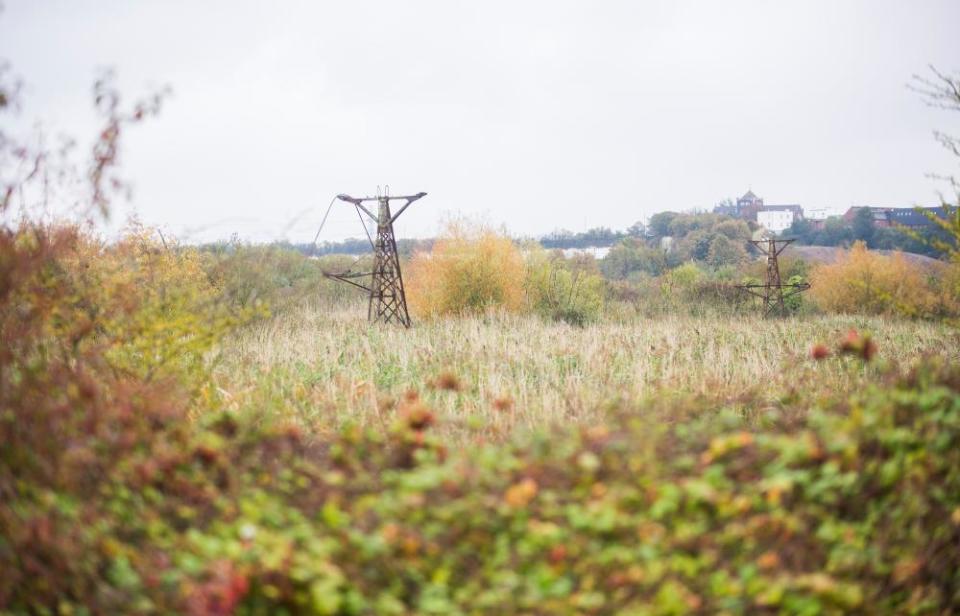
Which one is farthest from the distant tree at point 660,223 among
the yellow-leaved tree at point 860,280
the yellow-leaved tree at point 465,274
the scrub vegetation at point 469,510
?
the scrub vegetation at point 469,510

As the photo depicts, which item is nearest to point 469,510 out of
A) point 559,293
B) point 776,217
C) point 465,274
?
point 465,274

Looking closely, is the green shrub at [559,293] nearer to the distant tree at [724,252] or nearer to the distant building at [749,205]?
the distant tree at [724,252]

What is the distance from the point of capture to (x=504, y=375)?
829 centimetres

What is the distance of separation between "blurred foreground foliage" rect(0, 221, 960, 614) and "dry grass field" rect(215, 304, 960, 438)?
1.74ft

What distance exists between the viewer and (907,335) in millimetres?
14938

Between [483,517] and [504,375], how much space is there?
19.3ft

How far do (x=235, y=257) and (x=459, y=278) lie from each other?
860 centimetres

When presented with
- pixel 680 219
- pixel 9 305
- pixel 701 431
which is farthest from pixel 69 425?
pixel 680 219

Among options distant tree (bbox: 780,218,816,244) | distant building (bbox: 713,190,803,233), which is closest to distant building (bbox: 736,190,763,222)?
distant building (bbox: 713,190,803,233)

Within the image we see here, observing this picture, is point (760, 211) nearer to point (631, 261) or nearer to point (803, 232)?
point (803, 232)

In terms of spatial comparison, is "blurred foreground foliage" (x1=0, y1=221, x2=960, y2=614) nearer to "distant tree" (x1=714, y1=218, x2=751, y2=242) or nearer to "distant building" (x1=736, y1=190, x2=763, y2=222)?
"distant tree" (x1=714, y1=218, x2=751, y2=242)

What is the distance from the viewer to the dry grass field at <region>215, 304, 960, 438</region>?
5.78 meters

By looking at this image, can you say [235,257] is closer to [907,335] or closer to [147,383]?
[147,383]

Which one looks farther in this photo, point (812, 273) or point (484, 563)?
point (812, 273)
